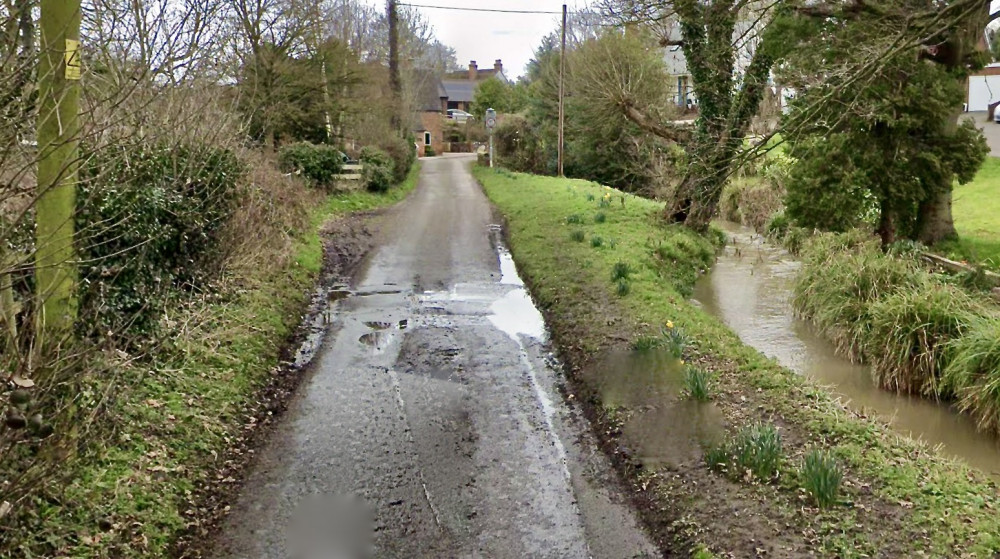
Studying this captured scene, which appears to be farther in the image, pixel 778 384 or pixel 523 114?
pixel 523 114

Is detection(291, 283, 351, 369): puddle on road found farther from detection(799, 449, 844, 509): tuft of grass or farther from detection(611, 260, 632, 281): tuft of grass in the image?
detection(799, 449, 844, 509): tuft of grass

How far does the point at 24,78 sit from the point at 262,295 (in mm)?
6176

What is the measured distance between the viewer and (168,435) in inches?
273

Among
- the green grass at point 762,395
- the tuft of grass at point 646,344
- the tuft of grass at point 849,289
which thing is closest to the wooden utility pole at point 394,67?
the green grass at point 762,395

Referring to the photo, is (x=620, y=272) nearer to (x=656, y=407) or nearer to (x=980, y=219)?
(x=656, y=407)

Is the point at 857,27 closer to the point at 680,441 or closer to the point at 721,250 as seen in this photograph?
the point at 680,441

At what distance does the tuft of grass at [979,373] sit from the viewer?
8.50m

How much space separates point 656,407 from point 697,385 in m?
0.47

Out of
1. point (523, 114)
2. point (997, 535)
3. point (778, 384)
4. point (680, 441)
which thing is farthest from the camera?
point (523, 114)

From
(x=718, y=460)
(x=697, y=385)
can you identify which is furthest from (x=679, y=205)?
(x=718, y=460)

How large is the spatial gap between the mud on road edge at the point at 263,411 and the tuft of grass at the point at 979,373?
24.0 ft

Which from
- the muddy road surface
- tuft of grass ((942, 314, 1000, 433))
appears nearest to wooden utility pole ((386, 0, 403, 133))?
the muddy road surface

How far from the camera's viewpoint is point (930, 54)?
38.2 feet

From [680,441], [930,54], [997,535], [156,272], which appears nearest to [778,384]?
[680,441]
